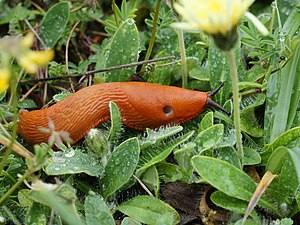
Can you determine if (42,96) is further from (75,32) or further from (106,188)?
(106,188)

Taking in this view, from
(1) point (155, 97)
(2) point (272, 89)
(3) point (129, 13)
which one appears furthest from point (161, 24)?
(2) point (272, 89)

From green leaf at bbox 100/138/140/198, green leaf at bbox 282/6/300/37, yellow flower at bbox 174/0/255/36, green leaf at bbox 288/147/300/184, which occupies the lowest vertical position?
green leaf at bbox 100/138/140/198

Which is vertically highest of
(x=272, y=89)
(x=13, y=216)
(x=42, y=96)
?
(x=272, y=89)

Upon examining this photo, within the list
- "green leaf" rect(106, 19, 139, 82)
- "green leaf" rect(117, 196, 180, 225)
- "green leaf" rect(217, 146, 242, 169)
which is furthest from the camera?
"green leaf" rect(106, 19, 139, 82)

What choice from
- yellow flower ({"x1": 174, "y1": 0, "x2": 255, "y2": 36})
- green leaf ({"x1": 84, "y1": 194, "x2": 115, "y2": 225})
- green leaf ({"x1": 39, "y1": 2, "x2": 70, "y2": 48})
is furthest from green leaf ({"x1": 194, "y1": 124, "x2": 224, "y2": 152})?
green leaf ({"x1": 39, "y1": 2, "x2": 70, "y2": 48})

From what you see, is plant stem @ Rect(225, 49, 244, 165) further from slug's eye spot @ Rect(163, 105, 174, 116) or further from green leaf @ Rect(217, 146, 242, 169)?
slug's eye spot @ Rect(163, 105, 174, 116)

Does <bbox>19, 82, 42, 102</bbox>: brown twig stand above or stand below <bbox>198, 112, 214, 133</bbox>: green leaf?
below

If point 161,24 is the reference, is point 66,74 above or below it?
below
